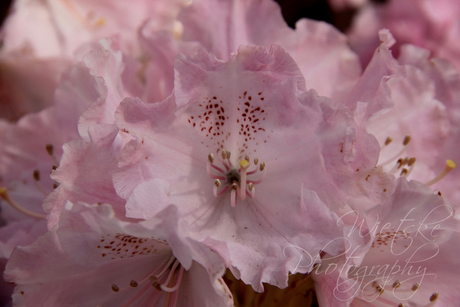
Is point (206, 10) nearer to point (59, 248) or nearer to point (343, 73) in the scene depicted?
point (343, 73)

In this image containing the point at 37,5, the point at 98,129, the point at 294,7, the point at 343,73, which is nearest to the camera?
the point at 98,129

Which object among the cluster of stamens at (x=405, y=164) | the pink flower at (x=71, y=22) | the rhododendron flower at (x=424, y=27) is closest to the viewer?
the cluster of stamens at (x=405, y=164)

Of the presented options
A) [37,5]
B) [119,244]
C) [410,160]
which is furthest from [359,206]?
[37,5]

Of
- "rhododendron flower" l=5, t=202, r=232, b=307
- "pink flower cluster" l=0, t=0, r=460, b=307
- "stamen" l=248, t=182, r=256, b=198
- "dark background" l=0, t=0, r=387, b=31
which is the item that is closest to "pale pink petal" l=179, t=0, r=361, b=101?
"pink flower cluster" l=0, t=0, r=460, b=307

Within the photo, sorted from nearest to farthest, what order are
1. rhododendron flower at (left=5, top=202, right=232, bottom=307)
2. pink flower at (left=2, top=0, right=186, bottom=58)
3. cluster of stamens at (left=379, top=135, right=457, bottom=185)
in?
rhododendron flower at (left=5, top=202, right=232, bottom=307), cluster of stamens at (left=379, top=135, right=457, bottom=185), pink flower at (left=2, top=0, right=186, bottom=58)

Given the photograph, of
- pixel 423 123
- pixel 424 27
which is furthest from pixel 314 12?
pixel 423 123

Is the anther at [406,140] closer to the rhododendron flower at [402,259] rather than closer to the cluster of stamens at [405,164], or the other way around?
the cluster of stamens at [405,164]

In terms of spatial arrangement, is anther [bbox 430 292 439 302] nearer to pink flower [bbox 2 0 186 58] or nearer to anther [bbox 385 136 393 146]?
anther [bbox 385 136 393 146]

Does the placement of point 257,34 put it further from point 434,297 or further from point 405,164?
point 434,297

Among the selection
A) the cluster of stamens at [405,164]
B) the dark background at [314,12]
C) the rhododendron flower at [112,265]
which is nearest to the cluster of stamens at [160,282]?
the rhododendron flower at [112,265]
